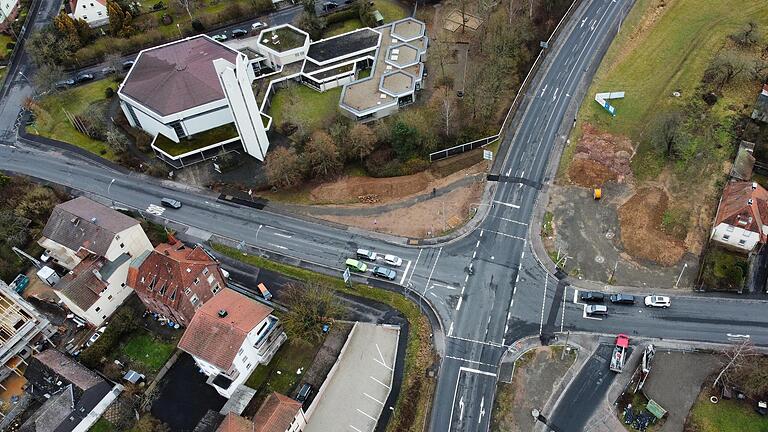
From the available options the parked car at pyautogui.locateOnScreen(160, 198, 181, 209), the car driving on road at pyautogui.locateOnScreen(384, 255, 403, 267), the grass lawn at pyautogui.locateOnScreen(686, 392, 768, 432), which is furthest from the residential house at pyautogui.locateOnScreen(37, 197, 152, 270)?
the grass lawn at pyautogui.locateOnScreen(686, 392, 768, 432)

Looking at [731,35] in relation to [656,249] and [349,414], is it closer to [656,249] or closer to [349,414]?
[656,249]

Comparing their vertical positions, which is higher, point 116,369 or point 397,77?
point 397,77

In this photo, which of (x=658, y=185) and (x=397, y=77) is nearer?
(x=658, y=185)

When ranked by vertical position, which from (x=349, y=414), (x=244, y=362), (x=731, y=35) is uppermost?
(x=731, y=35)

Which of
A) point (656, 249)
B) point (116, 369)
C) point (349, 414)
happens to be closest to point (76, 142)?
point (116, 369)

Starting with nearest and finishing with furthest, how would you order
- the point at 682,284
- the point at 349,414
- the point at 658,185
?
1. the point at 349,414
2. the point at 682,284
3. the point at 658,185

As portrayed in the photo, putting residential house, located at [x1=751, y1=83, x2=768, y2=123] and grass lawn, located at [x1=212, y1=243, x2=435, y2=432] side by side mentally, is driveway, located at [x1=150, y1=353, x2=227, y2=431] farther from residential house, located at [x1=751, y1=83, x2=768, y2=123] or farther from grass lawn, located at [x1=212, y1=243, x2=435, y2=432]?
residential house, located at [x1=751, y1=83, x2=768, y2=123]

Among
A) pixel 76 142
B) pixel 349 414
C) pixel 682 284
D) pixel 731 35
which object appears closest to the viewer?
pixel 349 414
